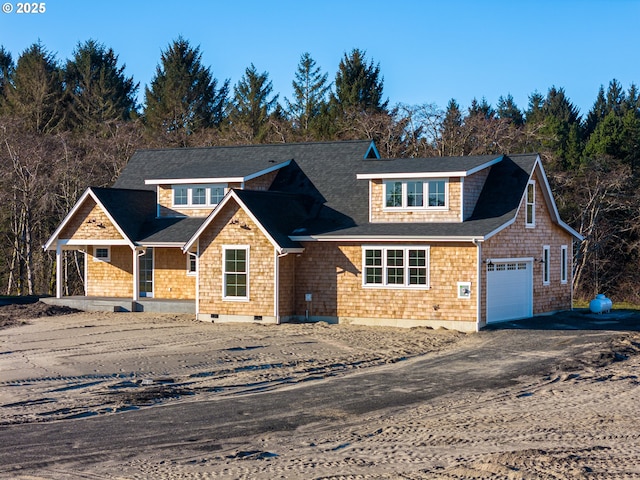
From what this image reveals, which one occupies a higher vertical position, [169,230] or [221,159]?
[221,159]

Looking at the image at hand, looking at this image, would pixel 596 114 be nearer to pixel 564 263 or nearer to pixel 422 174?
pixel 564 263

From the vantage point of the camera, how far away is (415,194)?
2848cm

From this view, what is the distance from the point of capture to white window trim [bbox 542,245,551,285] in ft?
101

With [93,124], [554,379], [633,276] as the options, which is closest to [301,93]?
[93,124]

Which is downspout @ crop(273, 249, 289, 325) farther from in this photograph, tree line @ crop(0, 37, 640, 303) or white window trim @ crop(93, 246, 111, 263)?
tree line @ crop(0, 37, 640, 303)

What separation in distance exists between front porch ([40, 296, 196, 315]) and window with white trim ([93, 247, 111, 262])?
161 cm

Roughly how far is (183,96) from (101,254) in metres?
29.1

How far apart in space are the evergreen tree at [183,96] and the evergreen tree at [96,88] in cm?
247

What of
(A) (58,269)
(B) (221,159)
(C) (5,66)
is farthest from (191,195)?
(C) (5,66)

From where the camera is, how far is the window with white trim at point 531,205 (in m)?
29.6

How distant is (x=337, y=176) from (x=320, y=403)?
17428mm

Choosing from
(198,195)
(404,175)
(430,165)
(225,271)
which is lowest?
(225,271)

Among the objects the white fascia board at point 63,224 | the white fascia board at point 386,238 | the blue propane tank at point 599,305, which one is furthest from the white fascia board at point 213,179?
the blue propane tank at point 599,305

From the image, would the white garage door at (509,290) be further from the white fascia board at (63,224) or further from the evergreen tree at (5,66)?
the evergreen tree at (5,66)
